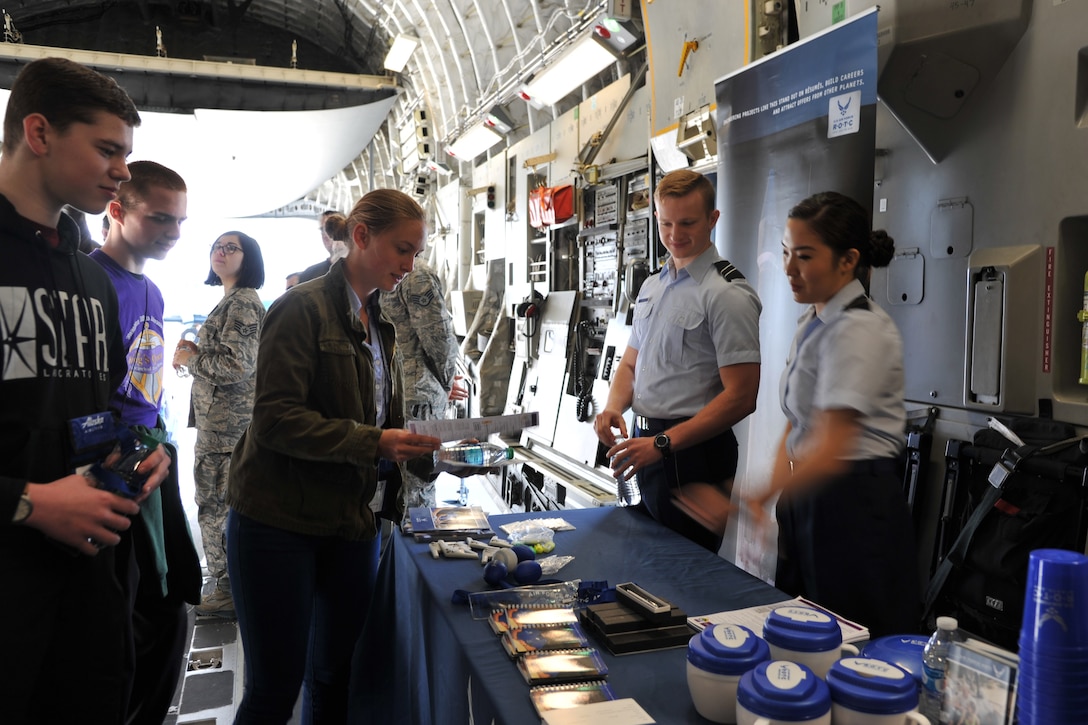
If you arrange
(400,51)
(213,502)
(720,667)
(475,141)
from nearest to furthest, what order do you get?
(720,667) < (213,502) < (475,141) < (400,51)

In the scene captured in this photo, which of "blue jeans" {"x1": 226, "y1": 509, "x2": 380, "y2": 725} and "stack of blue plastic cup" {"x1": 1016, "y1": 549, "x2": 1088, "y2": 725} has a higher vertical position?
"stack of blue plastic cup" {"x1": 1016, "y1": 549, "x2": 1088, "y2": 725}

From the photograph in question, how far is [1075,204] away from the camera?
2.27 m

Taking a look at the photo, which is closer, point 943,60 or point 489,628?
point 489,628

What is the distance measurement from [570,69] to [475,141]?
281cm

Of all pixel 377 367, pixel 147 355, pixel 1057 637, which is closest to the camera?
pixel 1057 637

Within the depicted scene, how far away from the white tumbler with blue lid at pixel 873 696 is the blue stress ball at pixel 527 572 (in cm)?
86

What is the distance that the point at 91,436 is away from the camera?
4.66ft

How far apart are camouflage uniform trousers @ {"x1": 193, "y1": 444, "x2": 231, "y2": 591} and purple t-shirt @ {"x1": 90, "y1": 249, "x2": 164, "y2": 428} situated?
43.1 inches

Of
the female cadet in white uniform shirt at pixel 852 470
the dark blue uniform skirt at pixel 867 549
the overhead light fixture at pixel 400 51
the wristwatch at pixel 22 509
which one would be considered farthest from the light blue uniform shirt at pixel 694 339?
the overhead light fixture at pixel 400 51

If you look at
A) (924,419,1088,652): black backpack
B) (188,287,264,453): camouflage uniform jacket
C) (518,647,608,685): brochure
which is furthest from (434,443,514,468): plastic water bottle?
(188,287,264,453): camouflage uniform jacket

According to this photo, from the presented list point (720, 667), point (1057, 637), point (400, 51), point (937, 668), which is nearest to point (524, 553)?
point (720, 667)

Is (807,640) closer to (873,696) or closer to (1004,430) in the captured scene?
(873,696)

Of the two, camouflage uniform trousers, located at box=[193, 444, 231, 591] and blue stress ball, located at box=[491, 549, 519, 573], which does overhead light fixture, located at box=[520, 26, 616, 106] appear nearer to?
camouflage uniform trousers, located at box=[193, 444, 231, 591]

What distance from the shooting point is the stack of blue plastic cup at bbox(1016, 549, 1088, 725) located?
31.4 inches
